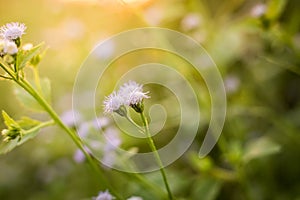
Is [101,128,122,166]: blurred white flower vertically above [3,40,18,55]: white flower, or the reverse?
[3,40,18,55]: white flower

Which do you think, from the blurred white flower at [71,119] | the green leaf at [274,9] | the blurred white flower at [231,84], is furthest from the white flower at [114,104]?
the blurred white flower at [231,84]

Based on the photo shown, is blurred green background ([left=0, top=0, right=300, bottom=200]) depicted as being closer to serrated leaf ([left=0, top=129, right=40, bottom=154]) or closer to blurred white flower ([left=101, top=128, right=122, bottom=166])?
blurred white flower ([left=101, top=128, right=122, bottom=166])

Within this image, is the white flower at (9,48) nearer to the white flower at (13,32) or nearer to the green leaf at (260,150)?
the white flower at (13,32)

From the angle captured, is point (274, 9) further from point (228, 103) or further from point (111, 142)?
point (111, 142)

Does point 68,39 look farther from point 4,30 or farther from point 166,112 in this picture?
point 4,30

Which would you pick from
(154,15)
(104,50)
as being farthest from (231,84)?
(104,50)

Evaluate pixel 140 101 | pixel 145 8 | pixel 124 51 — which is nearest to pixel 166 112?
pixel 124 51

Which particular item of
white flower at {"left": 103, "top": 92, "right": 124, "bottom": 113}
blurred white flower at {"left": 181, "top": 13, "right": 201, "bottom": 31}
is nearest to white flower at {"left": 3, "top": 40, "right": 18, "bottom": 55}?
white flower at {"left": 103, "top": 92, "right": 124, "bottom": 113}
